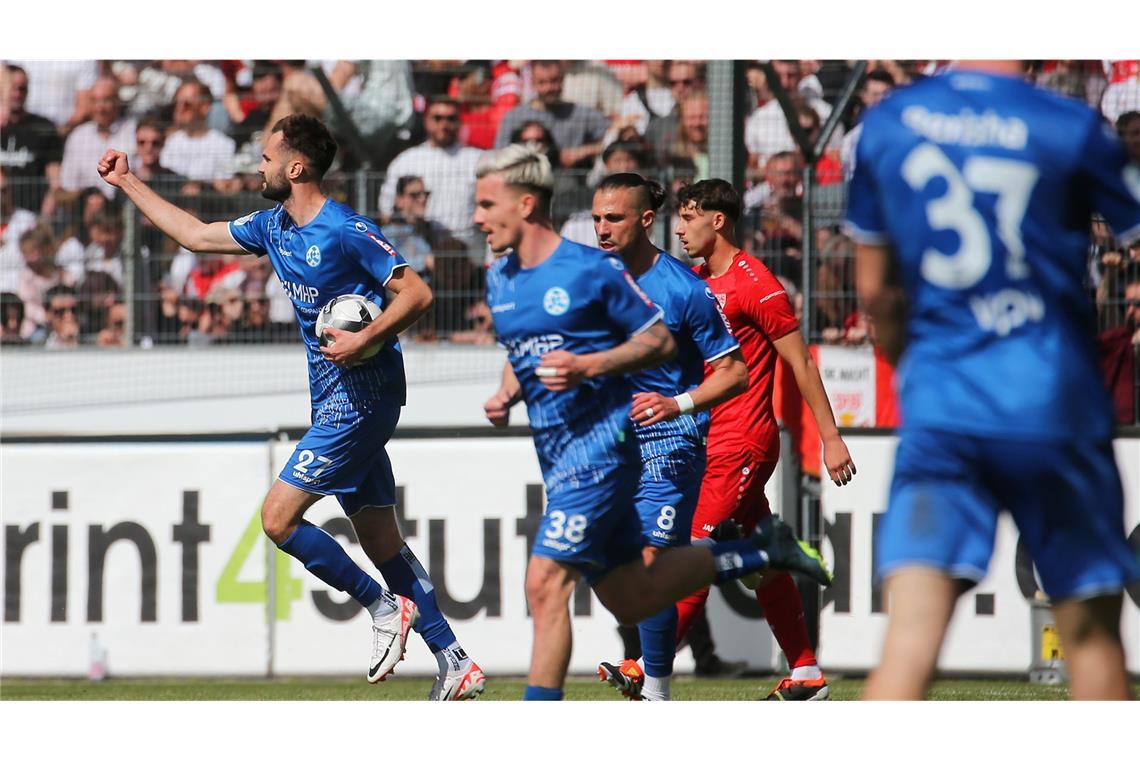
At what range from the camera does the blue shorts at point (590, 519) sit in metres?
5.61

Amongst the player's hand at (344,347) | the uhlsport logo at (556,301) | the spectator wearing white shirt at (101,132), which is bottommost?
the player's hand at (344,347)

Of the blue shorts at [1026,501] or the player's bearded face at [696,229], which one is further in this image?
the player's bearded face at [696,229]

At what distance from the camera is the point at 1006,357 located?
4039 millimetres

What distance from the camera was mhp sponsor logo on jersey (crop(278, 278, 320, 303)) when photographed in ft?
24.3

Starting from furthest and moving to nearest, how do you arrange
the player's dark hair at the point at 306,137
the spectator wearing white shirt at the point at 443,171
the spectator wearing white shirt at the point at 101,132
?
1. the spectator wearing white shirt at the point at 101,132
2. the spectator wearing white shirt at the point at 443,171
3. the player's dark hair at the point at 306,137

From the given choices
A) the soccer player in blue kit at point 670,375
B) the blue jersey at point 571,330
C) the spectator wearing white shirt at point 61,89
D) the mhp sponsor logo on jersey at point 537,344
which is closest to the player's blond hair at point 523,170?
the blue jersey at point 571,330

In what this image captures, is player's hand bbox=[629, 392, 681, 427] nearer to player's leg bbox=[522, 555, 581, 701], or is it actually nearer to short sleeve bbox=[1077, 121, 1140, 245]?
player's leg bbox=[522, 555, 581, 701]

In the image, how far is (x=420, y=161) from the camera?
12.2 meters

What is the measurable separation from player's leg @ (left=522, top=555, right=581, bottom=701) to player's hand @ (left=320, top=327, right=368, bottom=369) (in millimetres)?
1802

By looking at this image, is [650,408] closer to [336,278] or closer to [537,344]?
[537,344]

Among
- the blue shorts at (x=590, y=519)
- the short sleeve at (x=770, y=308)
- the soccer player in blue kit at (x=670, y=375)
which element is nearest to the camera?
the blue shorts at (x=590, y=519)

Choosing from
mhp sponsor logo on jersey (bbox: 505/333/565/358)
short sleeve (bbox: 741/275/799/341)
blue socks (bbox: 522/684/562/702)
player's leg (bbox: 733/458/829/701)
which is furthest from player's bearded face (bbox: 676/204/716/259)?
blue socks (bbox: 522/684/562/702)

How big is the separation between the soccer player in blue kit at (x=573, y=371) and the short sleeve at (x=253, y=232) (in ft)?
7.05

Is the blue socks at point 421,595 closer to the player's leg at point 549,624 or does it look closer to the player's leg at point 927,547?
the player's leg at point 549,624
